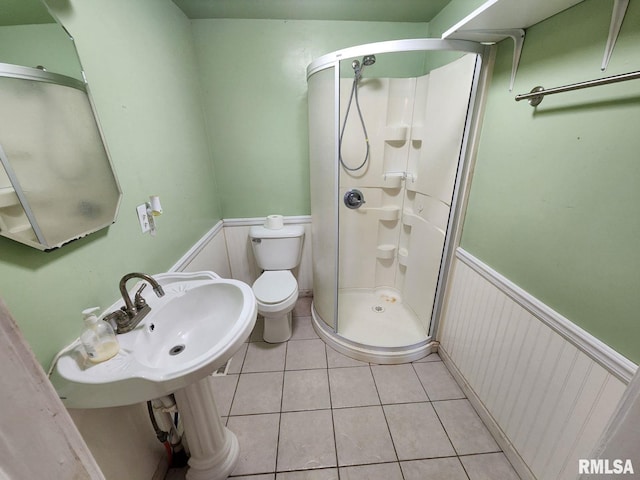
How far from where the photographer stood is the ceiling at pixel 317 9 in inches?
58.8

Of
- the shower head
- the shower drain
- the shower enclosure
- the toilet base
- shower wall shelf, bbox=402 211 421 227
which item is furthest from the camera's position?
shower wall shelf, bbox=402 211 421 227

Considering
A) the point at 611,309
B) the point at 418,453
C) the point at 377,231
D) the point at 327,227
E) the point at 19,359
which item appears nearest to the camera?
the point at 19,359

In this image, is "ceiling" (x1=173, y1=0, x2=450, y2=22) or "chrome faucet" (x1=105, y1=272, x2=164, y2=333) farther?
"ceiling" (x1=173, y1=0, x2=450, y2=22)

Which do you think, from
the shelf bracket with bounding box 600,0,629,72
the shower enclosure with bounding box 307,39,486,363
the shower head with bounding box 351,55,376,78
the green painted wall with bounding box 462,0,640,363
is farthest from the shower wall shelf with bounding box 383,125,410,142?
the shelf bracket with bounding box 600,0,629,72

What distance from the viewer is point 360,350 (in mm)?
1746

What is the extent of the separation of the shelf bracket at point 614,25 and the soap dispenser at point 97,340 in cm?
170

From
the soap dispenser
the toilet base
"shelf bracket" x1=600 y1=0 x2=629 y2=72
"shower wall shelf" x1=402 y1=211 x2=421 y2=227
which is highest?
"shelf bracket" x1=600 y1=0 x2=629 y2=72

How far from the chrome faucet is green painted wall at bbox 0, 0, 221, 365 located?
0.35ft

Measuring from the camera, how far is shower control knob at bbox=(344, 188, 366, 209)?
2.07 meters

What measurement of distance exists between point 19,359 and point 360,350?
1.69 metres

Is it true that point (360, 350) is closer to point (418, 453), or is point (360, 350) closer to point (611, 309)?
point (418, 453)

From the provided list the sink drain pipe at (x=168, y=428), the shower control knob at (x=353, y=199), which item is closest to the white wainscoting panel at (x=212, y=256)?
the sink drain pipe at (x=168, y=428)

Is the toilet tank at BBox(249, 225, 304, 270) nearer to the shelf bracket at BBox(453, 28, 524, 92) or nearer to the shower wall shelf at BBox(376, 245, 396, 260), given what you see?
the shower wall shelf at BBox(376, 245, 396, 260)

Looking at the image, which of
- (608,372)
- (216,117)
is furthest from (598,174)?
(216,117)
